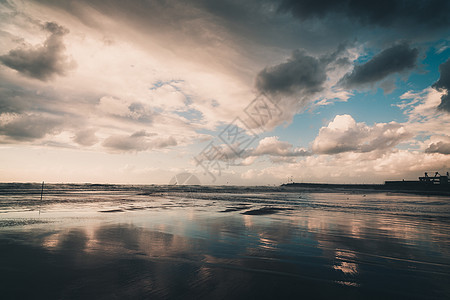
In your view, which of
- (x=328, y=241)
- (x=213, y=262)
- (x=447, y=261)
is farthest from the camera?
(x=328, y=241)

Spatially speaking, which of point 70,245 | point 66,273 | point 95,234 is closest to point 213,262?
point 66,273

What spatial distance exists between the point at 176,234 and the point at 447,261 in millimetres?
10281

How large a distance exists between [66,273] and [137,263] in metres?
1.70

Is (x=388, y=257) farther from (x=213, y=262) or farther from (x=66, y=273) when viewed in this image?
(x=66, y=273)

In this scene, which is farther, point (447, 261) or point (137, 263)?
point (447, 261)

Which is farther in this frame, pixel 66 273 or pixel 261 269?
pixel 261 269

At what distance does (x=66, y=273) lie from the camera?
17.6ft

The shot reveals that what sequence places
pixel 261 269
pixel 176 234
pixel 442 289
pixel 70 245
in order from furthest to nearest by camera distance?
pixel 176 234, pixel 70 245, pixel 261 269, pixel 442 289

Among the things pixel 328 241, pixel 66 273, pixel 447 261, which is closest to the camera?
pixel 66 273

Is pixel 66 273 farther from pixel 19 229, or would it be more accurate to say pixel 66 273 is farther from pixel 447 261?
pixel 447 261

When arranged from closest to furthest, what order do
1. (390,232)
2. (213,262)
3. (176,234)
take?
1. (213,262)
2. (176,234)
3. (390,232)

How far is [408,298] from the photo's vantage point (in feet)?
14.7

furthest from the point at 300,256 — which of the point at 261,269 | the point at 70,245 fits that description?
the point at 70,245

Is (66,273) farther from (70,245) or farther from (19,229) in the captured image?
(19,229)
